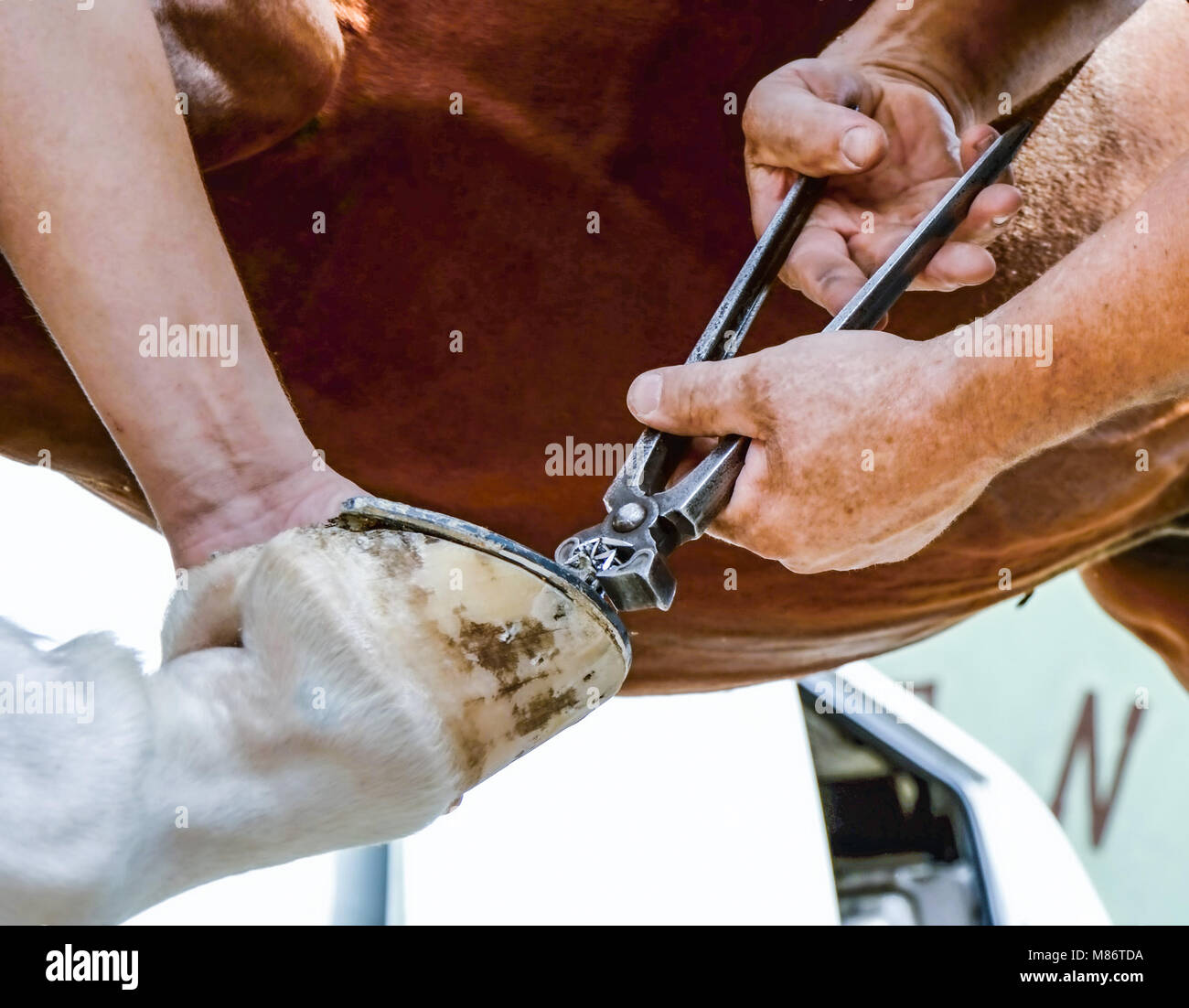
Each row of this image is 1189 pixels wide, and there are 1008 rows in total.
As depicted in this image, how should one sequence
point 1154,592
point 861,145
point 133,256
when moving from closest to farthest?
point 133,256 → point 861,145 → point 1154,592

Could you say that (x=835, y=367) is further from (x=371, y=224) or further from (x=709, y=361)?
(x=371, y=224)

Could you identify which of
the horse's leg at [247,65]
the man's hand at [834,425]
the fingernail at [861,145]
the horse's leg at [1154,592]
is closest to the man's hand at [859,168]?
the fingernail at [861,145]

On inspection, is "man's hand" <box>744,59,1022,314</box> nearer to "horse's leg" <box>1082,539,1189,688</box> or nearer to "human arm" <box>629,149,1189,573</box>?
"human arm" <box>629,149,1189,573</box>

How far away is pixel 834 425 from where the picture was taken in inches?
21.0

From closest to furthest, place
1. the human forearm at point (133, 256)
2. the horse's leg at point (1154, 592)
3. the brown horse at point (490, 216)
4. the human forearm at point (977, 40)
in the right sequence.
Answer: the human forearm at point (133, 256)
the brown horse at point (490, 216)
the human forearm at point (977, 40)
the horse's leg at point (1154, 592)

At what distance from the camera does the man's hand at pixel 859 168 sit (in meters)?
0.64

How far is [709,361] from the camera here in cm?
56

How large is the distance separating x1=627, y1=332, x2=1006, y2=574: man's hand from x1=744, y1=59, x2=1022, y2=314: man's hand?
0.33ft

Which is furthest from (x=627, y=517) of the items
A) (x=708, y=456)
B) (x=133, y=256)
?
(x=133, y=256)

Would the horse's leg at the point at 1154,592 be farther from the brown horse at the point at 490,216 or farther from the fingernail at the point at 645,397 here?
the fingernail at the point at 645,397

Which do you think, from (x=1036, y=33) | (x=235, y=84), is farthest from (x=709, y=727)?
(x=235, y=84)

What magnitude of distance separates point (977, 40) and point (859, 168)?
15 centimetres

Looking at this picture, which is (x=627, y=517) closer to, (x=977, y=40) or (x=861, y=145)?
(x=861, y=145)

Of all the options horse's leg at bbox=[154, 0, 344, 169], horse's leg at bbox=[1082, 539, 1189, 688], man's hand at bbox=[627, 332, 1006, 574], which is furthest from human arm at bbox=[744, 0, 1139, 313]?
horse's leg at bbox=[1082, 539, 1189, 688]
